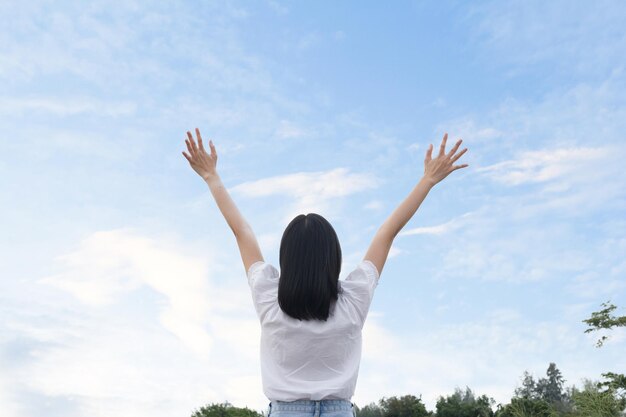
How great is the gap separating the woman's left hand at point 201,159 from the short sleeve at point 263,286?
1.08 meters

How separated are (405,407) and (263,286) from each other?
5600 centimetres

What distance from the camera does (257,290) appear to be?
3438 millimetres

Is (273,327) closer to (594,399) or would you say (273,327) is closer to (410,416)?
(594,399)

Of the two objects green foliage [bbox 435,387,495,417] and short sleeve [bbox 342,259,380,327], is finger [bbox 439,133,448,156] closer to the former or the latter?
short sleeve [bbox 342,259,380,327]

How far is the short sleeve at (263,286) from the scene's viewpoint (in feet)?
11.0

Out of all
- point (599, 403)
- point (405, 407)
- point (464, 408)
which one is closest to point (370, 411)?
point (405, 407)

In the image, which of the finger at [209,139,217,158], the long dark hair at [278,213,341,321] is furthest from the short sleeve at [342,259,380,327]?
the finger at [209,139,217,158]

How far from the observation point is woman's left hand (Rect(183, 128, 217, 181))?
4.44 meters

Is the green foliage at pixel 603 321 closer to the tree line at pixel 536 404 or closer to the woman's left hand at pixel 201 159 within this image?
the tree line at pixel 536 404

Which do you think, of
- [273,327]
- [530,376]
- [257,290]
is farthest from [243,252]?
[530,376]

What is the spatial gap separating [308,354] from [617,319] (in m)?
34.7

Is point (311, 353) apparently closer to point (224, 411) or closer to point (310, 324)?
point (310, 324)

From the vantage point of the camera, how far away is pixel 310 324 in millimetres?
3209

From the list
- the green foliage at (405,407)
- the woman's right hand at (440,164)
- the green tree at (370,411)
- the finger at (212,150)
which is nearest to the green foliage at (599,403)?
the green foliage at (405,407)
